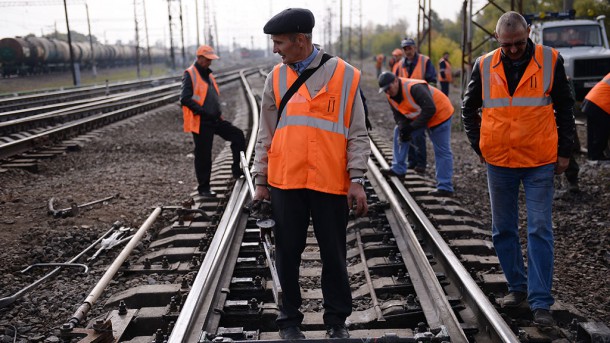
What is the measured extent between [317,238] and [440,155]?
15.2ft

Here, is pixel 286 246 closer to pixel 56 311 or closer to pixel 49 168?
pixel 56 311

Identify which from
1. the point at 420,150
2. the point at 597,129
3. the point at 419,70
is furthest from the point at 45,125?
the point at 597,129

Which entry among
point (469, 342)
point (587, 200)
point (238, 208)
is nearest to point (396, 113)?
point (587, 200)

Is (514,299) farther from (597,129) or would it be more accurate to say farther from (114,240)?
(597,129)

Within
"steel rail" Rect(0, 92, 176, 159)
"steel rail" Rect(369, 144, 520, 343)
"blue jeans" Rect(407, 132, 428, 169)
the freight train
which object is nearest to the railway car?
the freight train

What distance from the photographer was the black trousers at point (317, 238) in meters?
3.49

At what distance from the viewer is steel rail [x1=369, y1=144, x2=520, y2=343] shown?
3514 millimetres

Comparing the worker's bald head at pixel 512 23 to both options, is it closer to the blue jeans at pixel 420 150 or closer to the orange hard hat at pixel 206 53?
the orange hard hat at pixel 206 53

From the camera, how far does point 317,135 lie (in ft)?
10.9

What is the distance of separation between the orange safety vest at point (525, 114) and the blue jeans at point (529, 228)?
0.12 m

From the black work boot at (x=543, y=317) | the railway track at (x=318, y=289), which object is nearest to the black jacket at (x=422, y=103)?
the railway track at (x=318, y=289)

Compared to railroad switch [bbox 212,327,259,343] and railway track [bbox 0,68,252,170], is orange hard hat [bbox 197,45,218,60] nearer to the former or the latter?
railway track [bbox 0,68,252,170]

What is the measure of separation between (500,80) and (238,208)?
3.07m

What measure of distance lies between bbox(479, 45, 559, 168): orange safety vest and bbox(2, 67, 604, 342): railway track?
0.97m
